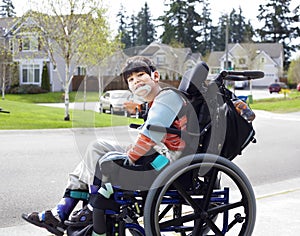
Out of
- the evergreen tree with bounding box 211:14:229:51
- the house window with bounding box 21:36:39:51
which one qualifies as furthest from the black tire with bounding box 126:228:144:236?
the evergreen tree with bounding box 211:14:229:51

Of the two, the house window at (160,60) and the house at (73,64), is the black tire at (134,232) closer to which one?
the house at (73,64)

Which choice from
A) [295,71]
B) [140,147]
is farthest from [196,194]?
[295,71]

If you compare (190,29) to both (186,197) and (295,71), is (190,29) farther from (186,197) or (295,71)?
(186,197)

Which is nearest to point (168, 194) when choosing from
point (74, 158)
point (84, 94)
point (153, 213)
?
point (153, 213)

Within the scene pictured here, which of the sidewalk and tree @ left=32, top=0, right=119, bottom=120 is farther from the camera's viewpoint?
tree @ left=32, top=0, right=119, bottom=120

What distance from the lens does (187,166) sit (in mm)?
3350

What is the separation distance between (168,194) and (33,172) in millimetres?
4478

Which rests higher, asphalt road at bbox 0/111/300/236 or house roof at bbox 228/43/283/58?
house roof at bbox 228/43/283/58

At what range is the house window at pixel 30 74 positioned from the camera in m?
47.5

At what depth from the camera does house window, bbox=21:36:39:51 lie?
18047 millimetres

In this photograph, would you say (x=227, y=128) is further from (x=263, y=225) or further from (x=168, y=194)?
(x=263, y=225)

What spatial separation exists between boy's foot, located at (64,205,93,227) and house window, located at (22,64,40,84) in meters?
45.1

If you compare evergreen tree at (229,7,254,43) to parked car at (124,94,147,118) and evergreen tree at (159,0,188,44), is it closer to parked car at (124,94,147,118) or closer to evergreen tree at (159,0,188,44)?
evergreen tree at (159,0,188,44)

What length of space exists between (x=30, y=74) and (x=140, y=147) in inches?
1809
